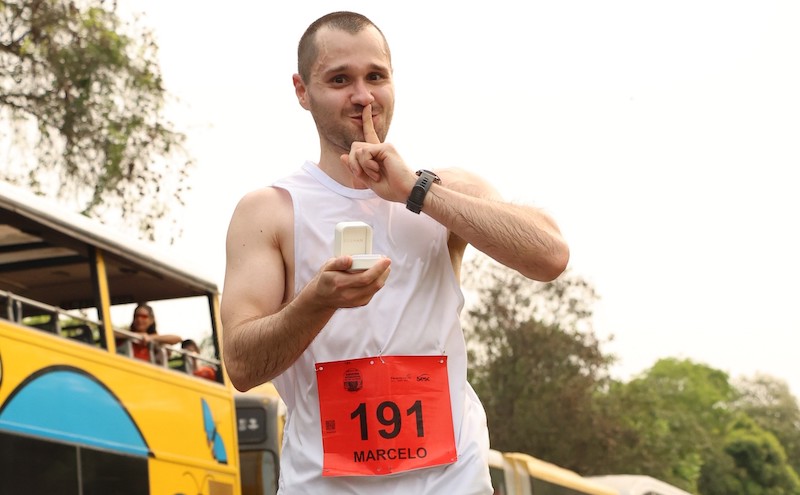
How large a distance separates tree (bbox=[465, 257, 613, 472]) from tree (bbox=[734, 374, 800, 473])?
69320mm

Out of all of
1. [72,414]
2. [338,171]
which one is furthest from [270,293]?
[72,414]

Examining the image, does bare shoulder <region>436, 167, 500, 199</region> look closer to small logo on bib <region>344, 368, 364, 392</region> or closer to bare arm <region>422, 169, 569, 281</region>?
bare arm <region>422, 169, 569, 281</region>

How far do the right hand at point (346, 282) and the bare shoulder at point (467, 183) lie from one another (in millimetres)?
602

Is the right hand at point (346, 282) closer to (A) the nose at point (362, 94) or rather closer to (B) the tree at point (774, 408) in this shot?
(A) the nose at point (362, 94)

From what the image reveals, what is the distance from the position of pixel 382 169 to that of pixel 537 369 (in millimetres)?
42390

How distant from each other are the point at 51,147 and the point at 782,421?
10397 centimetres

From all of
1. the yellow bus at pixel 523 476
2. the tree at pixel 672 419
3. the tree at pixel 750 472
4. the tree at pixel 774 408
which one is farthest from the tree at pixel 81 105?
the tree at pixel 774 408

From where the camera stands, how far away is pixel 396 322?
133 inches

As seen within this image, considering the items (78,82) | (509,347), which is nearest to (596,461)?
(509,347)

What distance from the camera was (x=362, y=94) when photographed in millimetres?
3430

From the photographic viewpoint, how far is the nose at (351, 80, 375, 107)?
3.43m

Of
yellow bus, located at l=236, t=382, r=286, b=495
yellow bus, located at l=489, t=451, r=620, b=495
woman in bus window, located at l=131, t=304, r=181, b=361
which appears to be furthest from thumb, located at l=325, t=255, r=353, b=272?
yellow bus, located at l=489, t=451, r=620, b=495

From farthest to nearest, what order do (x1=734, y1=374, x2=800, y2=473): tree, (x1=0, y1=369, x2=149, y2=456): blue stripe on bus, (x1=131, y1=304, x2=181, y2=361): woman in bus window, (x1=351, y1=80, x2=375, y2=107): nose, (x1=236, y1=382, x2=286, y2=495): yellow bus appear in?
(x1=734, y1=374, x2=800, y2=473): tree < (x1=236, y1=382, x2=286, y2=495): yellow bus < (x1=131, y1=304, x2=181, y2=361): woman in bus window < (x1=0, y1=369, x2=149, y2=456): blue stripe on bus < (x1=351, y1=80, x2=375, y2=107): nose

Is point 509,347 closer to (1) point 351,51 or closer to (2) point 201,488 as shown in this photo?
(2) point 201,488
